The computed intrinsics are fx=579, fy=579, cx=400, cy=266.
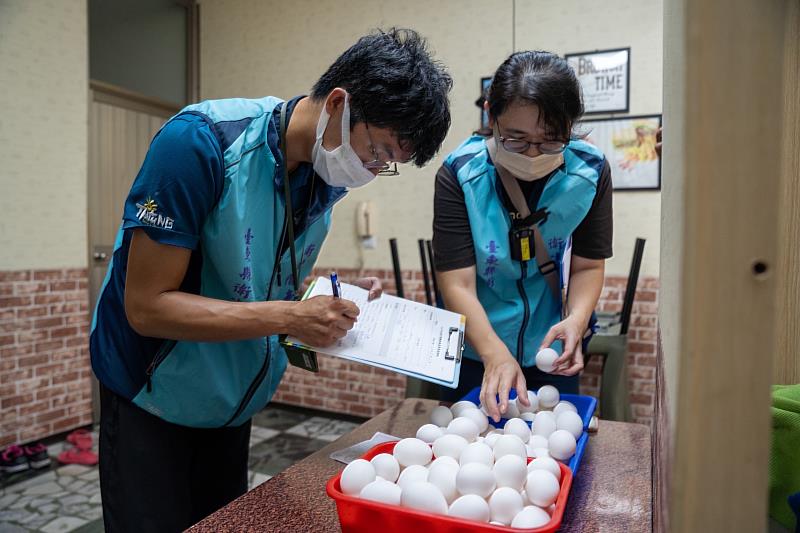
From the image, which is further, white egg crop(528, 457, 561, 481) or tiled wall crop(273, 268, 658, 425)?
tiled wall crop(273, 268, 658, 425)

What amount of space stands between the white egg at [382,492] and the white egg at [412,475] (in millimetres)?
22

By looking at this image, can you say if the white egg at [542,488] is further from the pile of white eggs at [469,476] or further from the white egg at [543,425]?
the white egg at [543,425]

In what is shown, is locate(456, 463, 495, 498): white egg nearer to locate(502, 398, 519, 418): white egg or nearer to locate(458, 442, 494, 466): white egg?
locate(458, 442, 494, 466): white egg

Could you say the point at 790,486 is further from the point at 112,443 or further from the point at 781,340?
the point at 112,443

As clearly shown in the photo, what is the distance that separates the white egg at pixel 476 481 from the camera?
30.7 inches

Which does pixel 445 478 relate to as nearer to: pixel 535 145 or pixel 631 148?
pixel 535 145

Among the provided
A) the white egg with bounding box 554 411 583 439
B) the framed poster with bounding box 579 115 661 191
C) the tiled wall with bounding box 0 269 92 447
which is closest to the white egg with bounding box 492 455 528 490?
the white egg with bounding box 554 411 583 439

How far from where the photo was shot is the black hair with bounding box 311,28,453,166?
1143 mm

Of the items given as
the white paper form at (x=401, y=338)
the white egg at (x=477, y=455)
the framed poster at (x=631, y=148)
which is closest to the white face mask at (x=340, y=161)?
the white paper form at (x=401, y=338)

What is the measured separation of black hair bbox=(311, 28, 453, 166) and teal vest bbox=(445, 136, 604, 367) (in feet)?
1.14

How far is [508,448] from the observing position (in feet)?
3.02

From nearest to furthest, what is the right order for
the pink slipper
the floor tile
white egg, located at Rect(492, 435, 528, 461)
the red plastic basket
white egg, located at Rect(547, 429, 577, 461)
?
the red plastic basket
white egg, located at Rect(492, 435, 528, 461)
white egg, located at Rect(547, 429, 577, 461)
the pink slipper
the floor tile

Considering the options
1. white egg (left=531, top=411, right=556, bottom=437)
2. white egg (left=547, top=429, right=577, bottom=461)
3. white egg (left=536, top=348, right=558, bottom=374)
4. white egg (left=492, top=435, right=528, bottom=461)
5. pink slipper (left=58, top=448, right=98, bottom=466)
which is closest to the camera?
white egg (left=492, top=435, right=528, bottom=461)

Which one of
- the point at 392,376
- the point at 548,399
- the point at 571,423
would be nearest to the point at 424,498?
the point at 571,423
